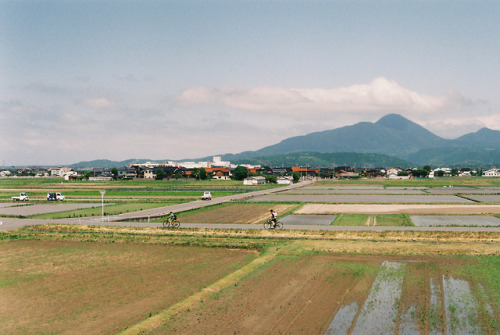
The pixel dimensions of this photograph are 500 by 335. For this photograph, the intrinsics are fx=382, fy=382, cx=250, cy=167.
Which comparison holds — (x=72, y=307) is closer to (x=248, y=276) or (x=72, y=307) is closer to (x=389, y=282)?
(x=248, y=276)

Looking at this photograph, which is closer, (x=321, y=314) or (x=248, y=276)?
(x=321, y=314)

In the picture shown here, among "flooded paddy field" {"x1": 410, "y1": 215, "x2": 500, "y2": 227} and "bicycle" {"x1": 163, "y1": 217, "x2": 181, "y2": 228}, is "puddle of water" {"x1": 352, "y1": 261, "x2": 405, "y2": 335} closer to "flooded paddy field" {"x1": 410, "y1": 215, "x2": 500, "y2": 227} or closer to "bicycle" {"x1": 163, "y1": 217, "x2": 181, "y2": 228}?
"flooded paddy field" {"x1": 410, "y1": 215, "x2": 500, "y2": 227}

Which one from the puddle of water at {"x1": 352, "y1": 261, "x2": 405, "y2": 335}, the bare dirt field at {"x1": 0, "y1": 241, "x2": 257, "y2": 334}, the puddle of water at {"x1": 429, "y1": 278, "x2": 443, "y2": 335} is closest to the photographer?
the puddle of water at {"x1": 429, "y1": 278, "x2": 443, "y2": 335}

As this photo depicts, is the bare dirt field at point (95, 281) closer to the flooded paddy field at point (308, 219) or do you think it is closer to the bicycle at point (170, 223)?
the bicycle at point (170, 223)

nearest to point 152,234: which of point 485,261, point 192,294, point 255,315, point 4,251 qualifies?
point 4,251

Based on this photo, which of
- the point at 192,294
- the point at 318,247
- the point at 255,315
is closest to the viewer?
the point at 255,315

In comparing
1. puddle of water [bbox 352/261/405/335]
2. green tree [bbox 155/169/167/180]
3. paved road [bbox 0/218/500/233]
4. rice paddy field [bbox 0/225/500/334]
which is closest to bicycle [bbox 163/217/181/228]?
paved road [bbox 0/218/500/233]

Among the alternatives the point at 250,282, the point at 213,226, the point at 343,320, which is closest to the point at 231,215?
the point at 213,226

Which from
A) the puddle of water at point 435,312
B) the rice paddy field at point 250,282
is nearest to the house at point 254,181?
the rice paddy field at point 250,282
